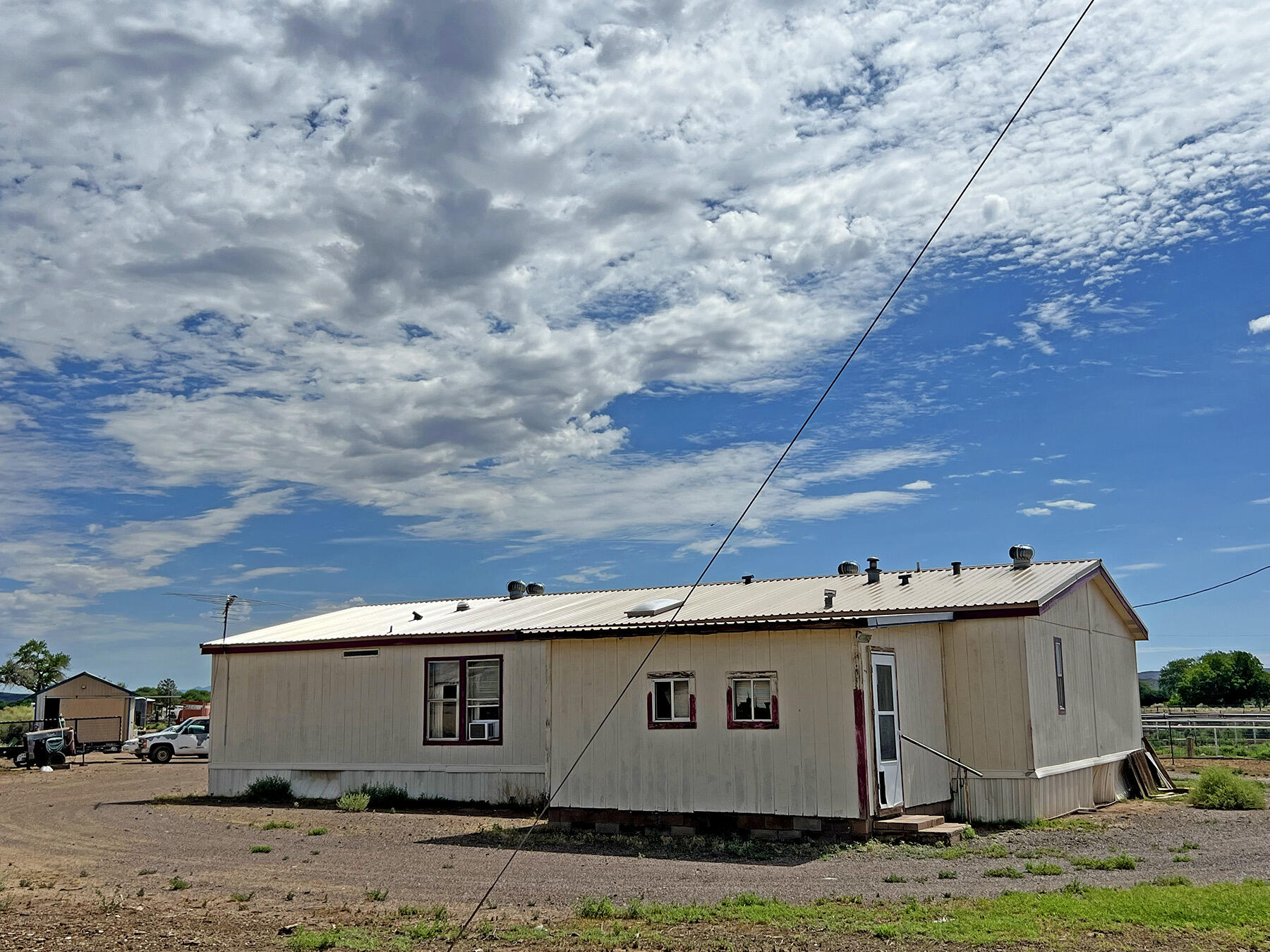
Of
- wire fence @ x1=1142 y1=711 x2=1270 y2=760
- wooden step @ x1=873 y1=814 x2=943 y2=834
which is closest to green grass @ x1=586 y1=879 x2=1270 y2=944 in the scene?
wooden step @ x1=873 y1=814 x2=943 y2=834

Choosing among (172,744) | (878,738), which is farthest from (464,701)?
(172,744)

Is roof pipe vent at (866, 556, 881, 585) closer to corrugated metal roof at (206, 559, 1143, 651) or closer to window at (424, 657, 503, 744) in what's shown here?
corrugated metal roof at (206, 559, 1143, 651)

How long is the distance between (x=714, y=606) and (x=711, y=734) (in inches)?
125

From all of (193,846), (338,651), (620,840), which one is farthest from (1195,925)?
(338,651)

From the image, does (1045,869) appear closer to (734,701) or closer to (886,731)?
(886,731)

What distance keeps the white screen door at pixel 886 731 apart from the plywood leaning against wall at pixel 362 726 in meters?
6.61

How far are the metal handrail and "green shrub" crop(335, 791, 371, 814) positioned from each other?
9.70m

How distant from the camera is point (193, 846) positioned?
1488 centimetres

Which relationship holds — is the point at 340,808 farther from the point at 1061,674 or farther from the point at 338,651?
the point at 1061,674

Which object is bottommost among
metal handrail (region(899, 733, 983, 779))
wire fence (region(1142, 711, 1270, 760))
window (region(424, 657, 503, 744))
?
wire fence (region(1142, 711, 1270, 760))

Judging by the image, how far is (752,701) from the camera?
15156mm

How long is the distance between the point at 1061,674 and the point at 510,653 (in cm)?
939

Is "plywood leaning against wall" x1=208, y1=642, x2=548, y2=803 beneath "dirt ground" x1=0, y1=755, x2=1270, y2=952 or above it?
Answer: above

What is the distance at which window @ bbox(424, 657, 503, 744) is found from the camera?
20.6 m
